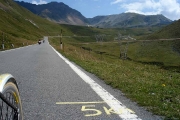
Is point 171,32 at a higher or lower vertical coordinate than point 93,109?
higher

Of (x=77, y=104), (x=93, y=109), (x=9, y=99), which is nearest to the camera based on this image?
(x=9, y=99)

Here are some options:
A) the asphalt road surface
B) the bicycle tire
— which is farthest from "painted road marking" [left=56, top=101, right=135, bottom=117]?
the bicycle tire

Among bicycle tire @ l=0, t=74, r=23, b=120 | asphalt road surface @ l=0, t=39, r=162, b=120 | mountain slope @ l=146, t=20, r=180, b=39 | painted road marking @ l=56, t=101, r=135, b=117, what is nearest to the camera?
bicycle tire @ l=0, t=74, r=23, b=120

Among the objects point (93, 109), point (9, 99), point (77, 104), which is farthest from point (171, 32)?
point (9, 99)

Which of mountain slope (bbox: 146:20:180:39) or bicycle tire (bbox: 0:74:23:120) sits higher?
mountain slope (bbox: 146:20:180:39)

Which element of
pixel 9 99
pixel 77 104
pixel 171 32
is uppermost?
pixel 171 32

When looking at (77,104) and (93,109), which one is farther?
(77,104)

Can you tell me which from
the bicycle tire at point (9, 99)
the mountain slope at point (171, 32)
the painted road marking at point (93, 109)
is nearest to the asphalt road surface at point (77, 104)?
the painted road marking at point (93, 109)

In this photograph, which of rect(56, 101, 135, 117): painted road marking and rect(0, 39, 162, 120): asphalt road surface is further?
rect(56, 101, 135, 117): painted road marking

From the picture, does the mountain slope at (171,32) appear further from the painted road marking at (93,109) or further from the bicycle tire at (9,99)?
the bicycle tire at (9,99)

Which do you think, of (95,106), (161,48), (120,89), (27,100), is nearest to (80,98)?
(95,106)

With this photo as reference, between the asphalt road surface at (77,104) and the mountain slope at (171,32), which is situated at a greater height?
the mountain slope at (171,32)

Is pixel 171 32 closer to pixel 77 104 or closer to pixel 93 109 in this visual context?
pixel 77 104

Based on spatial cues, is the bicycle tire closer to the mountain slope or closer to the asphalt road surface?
the asphalt road surface
